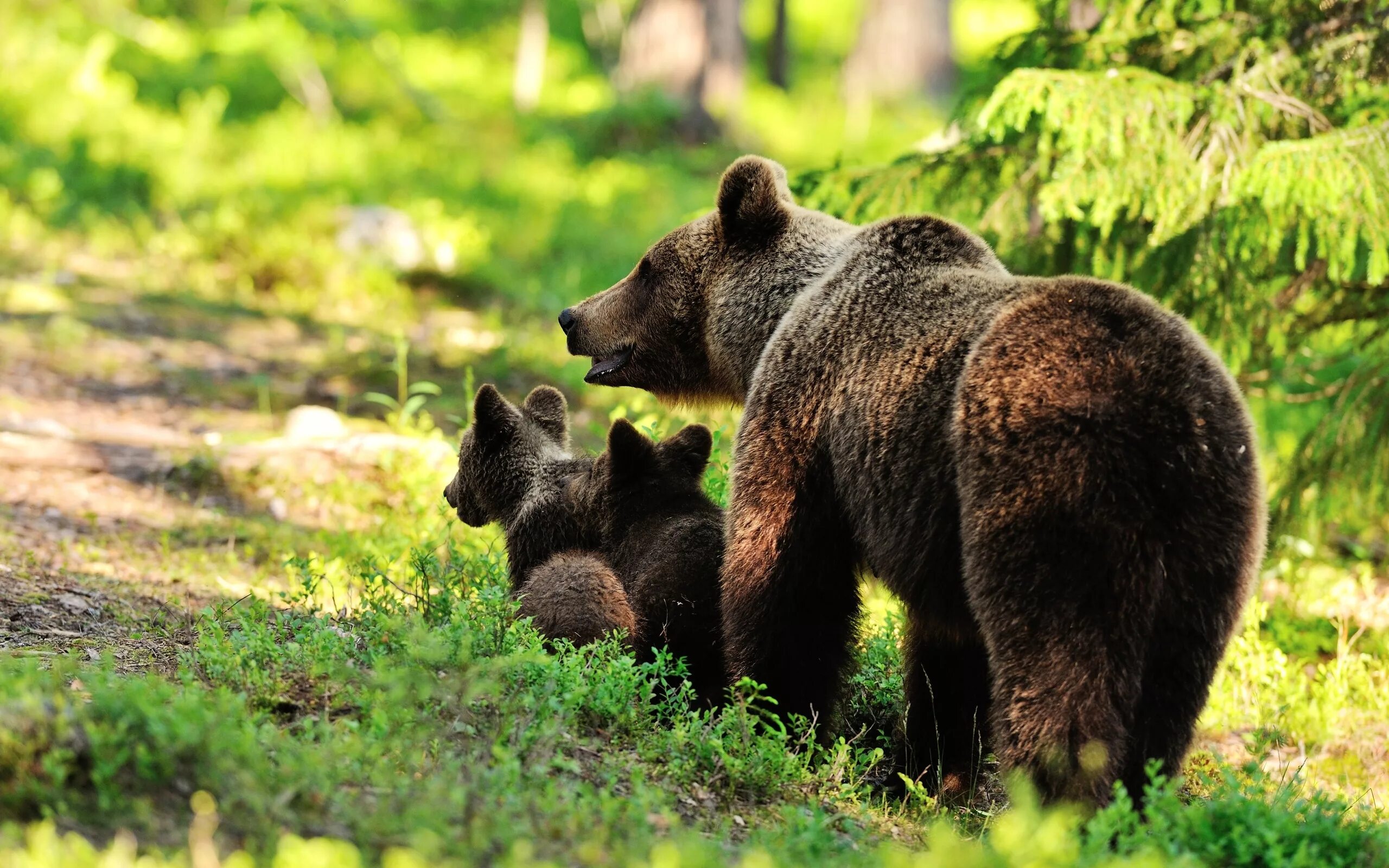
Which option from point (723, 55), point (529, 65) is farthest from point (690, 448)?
point (529, 65)

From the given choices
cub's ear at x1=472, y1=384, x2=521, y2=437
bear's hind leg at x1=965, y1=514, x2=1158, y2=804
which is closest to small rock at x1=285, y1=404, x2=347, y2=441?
cub's ear at x1=472, y1=384, x2=521, y2=437

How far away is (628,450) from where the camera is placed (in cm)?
574

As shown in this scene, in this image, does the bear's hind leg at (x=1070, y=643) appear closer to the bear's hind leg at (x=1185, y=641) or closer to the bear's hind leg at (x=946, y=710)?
the bear's hind leg at (x=1185, y=641)

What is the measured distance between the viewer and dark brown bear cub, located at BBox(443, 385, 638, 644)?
521 cm

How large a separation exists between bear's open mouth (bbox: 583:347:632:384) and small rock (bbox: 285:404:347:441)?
3.24 metres

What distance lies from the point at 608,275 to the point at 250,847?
37.2ft

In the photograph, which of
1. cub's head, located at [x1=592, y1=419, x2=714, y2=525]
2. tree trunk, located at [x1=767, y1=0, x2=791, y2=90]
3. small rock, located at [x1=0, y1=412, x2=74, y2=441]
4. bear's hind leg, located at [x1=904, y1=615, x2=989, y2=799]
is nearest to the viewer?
bear's hind leg, located at [x1=904, y1=615, x2=989, y2=799]

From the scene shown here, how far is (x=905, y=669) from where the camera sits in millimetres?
5465

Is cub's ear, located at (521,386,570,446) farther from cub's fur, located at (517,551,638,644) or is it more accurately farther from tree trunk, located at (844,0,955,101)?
tree trunk, located at (844,0,955,101)

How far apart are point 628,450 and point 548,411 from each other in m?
1.18

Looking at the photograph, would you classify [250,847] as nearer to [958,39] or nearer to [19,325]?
[19,325]

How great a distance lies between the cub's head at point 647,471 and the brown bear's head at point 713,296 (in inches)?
11.1

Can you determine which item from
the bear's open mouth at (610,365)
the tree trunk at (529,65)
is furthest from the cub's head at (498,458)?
the tree trunk at (529,65)

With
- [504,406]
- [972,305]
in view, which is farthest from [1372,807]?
[504,406]
